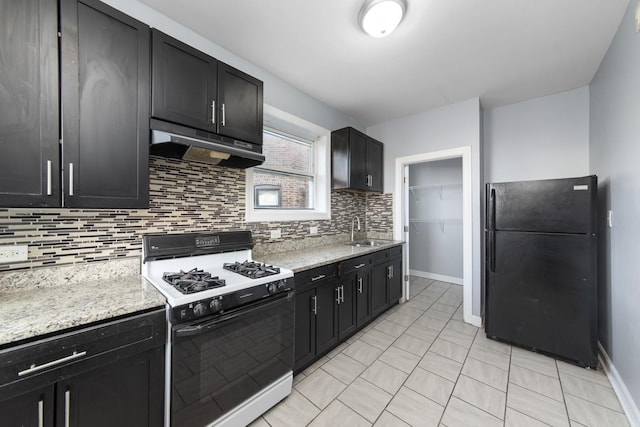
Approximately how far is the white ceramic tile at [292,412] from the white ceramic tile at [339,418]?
50mm

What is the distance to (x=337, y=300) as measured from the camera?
226 centimetres

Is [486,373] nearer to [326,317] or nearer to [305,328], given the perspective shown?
[326,317]

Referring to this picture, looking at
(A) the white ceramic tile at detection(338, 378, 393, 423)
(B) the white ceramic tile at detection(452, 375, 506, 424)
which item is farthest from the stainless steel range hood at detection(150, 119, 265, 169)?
(B) the white ceramic tile at detection(452, 375, 506, 424)

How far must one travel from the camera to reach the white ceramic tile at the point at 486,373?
1.88m

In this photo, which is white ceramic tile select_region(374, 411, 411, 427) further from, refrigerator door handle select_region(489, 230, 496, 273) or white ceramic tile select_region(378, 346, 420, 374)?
refrigerator door handle select_region(489, 230, 496, 273)

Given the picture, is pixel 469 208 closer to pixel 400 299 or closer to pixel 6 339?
pixel 400 299

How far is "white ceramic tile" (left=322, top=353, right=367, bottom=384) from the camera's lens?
194 centimetres

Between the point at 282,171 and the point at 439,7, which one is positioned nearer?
the point at 439,7

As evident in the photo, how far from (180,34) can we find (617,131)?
3353 millimetres

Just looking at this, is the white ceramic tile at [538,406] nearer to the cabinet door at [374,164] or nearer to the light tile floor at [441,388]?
the light tile floor at [441,388]

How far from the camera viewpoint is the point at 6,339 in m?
0.82

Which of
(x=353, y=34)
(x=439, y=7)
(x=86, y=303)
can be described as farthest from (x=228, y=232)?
(x=439, y=7)

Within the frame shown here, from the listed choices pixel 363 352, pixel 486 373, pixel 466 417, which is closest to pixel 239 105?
pixel 363 352

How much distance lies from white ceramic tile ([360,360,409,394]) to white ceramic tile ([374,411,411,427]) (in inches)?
8.5
